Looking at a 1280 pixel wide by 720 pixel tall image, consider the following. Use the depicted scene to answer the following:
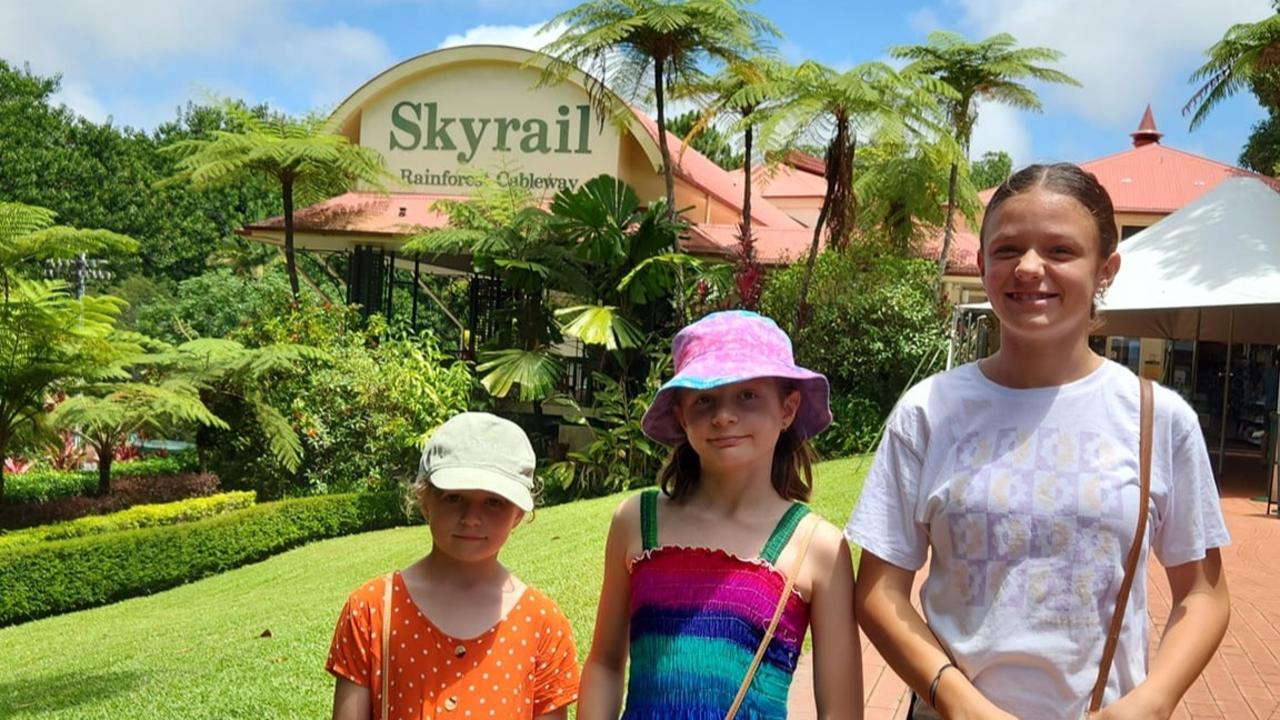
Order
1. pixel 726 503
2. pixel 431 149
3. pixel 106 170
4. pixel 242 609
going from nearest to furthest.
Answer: pixel 726 503 < pixel 242 609 < pixel 431 149 < pixel 106 170

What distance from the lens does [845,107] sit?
14750 mm

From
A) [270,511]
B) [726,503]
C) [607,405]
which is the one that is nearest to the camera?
[726,503]

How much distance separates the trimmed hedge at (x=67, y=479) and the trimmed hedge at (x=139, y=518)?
2292 millimetres

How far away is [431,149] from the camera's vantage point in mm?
19922

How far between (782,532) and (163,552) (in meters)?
11.3

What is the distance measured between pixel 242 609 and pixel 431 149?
39.3ft

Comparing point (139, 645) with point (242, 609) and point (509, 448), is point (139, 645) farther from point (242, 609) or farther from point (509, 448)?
point (509, 448)

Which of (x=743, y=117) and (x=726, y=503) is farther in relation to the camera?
(x=743, y=117)

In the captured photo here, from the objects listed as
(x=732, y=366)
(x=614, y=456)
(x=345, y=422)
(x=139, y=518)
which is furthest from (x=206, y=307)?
(x=732, y=366)

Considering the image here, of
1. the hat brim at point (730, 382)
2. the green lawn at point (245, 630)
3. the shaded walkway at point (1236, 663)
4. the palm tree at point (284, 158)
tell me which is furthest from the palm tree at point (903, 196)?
the hat brim at point (730, 382)

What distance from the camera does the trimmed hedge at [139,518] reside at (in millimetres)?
11812

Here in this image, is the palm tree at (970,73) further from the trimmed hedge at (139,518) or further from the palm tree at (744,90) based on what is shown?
the trimmed hedge at (139,518)

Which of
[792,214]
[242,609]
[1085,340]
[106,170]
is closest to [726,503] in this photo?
[1085,340]

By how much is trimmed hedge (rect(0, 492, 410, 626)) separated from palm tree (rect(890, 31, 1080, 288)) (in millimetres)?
8723
